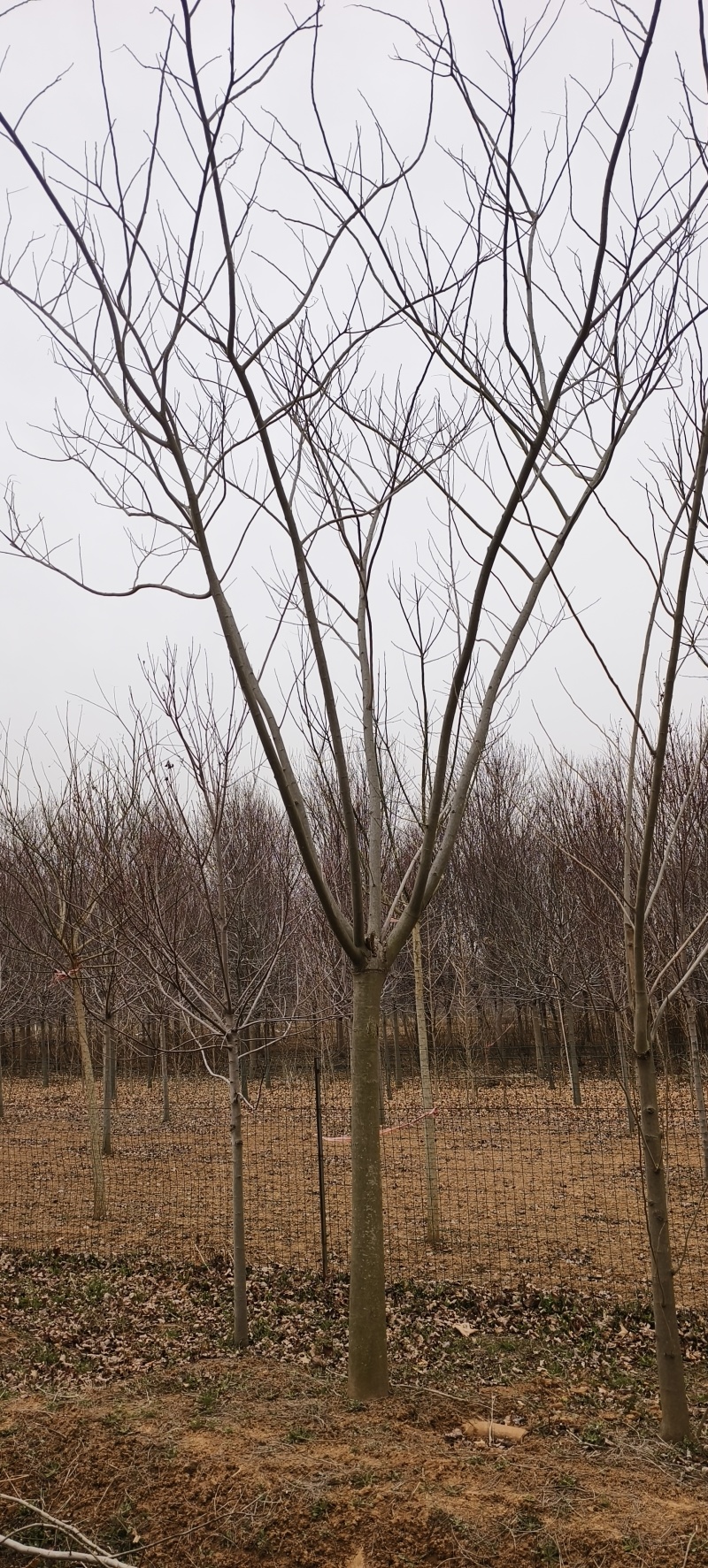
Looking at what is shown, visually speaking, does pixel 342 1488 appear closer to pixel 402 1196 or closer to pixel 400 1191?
pixel 402 1196

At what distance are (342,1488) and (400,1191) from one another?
6524 millimetres

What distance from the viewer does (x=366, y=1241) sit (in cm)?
408

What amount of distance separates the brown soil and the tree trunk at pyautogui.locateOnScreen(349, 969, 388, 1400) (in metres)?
0.15

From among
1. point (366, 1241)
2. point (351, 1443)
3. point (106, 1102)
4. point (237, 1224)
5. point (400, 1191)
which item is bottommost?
point (400, 1191)

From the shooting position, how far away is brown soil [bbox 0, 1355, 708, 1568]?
3.01m

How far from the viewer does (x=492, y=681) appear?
4.30 meters

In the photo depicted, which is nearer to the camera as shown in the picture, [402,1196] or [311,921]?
[402,1196]

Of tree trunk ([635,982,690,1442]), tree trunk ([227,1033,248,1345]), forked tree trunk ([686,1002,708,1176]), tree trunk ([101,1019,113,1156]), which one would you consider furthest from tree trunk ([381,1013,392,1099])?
tree trunk ([635,982,690,1442])

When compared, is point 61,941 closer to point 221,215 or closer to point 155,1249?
point 155,1249

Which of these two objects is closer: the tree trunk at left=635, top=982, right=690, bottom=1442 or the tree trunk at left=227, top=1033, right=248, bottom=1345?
the tree trunk at left=635, top=982, right=690, bottom=1442

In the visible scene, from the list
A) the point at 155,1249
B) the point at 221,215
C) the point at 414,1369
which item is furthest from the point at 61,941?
the point at 221,215

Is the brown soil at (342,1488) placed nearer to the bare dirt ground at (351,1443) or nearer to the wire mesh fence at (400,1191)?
the bare dirt ground at (351,1443)

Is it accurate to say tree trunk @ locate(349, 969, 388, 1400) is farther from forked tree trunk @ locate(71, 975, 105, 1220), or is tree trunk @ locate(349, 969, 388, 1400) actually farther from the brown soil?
forked tree trunk @ locate(71, 975, 105, 1220)

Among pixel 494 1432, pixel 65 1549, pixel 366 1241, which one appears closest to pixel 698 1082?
pixel 494 1432
